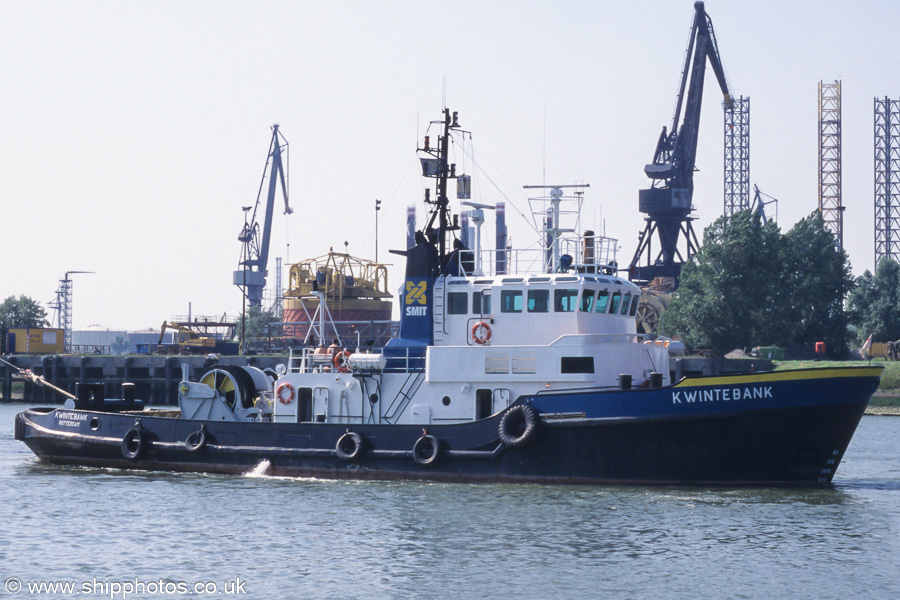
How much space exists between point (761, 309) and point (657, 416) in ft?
137

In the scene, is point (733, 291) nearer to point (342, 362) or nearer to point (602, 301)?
point (602, 301)

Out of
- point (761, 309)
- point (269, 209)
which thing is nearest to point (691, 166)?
point (761, 309)

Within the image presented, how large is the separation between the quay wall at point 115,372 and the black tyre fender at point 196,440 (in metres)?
32.1

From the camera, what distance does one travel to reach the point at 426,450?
20781 mm

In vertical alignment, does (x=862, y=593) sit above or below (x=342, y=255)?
below

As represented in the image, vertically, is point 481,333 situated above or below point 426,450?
above

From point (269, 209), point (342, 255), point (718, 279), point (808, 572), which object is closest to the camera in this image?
point (808, 572)

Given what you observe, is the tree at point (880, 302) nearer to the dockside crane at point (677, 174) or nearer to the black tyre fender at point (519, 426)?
the dockside crane at point (677, 174)

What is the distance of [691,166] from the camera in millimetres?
83438

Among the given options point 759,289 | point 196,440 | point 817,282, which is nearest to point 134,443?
point 196,440

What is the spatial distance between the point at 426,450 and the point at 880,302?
192 ft

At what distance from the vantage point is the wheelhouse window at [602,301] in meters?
21.4

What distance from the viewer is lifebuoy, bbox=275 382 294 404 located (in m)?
22.8

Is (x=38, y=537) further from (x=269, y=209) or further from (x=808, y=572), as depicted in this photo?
(x=269, y=209)
